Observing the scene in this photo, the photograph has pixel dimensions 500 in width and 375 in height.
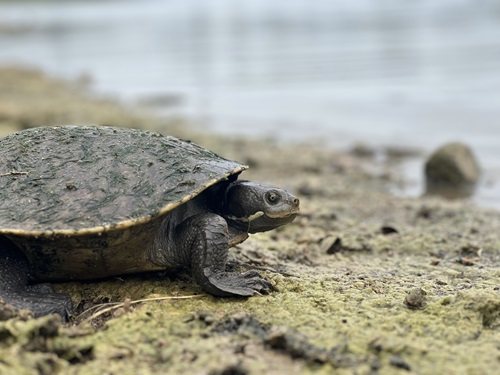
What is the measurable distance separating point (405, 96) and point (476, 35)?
10.6m

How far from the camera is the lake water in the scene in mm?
10469

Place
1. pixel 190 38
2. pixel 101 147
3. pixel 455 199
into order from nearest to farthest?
pixel 101 147 → pixel 455 199 → pixel 190 38

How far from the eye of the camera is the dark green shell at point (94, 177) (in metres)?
2.88

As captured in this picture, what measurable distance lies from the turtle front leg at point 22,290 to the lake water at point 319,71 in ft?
15.9

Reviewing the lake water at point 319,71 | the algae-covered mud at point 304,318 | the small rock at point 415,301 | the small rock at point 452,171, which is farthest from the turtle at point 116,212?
the small rock at point 452,171

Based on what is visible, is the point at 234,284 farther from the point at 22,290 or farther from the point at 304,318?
the point at 22,290

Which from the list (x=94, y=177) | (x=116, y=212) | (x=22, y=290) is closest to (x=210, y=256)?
(x=116, y=212)

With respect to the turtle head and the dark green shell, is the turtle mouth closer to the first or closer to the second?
the turtle head

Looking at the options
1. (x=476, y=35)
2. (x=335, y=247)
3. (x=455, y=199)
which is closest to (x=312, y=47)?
(x=476, y=35)

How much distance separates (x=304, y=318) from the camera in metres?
2.82

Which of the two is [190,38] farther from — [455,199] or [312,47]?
[455,199]

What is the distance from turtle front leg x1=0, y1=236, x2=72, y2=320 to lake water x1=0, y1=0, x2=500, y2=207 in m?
4.85

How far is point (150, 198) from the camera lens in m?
2.97

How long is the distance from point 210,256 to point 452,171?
15.9 feet
